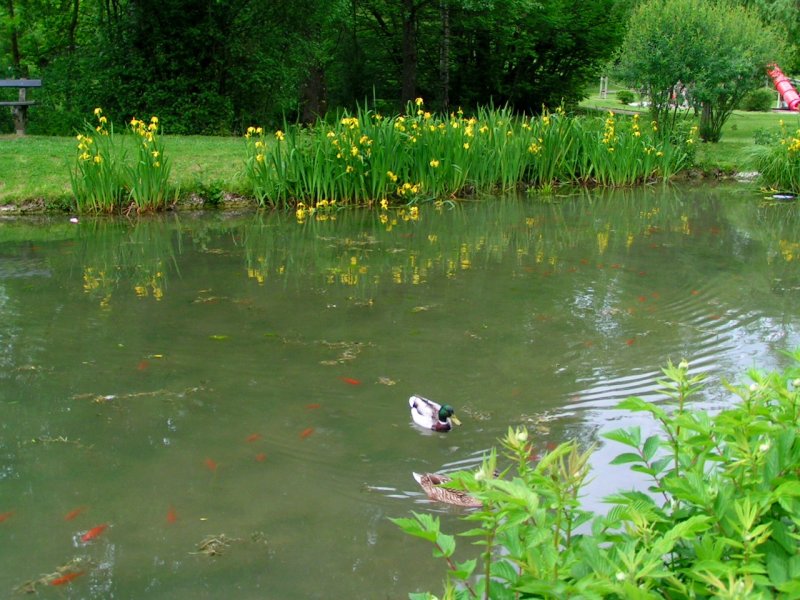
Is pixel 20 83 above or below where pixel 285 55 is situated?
below

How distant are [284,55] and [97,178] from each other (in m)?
7.21

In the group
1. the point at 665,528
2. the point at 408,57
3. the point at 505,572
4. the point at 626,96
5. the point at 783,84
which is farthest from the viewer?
the point at 626,96

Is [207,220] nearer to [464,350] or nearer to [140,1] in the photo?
[464,350]

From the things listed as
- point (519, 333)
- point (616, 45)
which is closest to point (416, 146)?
point (519, 333)

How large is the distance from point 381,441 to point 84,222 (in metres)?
7.28

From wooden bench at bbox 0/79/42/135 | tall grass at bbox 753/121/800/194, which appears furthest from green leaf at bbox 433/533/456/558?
wooden bench at bbox 0/79/42/135

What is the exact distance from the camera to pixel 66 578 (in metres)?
3.50

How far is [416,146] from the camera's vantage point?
1191cm

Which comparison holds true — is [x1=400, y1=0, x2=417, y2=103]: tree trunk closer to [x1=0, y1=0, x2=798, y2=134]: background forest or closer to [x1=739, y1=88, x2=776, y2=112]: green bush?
[x1=0, y1=0, x2=798, y2=134]: background forest

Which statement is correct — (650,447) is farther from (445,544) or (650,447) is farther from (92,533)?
(92,533)

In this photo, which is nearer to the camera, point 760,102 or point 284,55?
point 284,55

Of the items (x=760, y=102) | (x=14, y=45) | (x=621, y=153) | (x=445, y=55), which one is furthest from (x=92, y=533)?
(x=760, y=102)

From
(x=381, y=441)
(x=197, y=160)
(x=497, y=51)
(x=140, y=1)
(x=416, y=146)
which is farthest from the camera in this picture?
(x=497, y=51)

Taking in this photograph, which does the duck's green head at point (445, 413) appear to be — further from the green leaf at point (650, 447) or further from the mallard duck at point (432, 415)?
the green leaf at point (650, 447)
